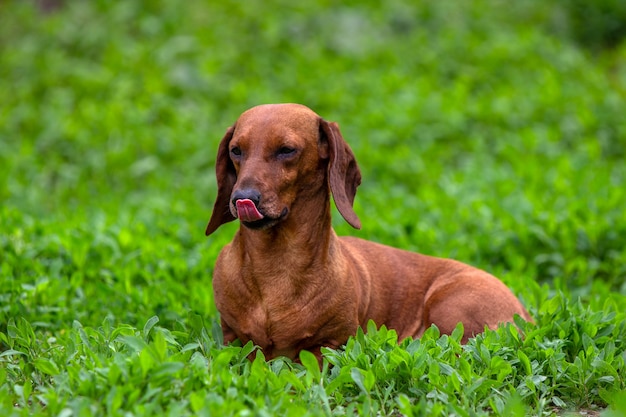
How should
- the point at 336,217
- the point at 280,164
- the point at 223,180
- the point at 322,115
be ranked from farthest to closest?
1. the point at 322,115
2. the point at 336,217
3. the point at 223,180
4. the point at 280,164

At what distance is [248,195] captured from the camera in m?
4.45

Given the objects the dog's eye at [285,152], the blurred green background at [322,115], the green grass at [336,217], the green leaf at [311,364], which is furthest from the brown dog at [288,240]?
the blurred green background at [322,115]

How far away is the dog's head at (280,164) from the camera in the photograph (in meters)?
4.53

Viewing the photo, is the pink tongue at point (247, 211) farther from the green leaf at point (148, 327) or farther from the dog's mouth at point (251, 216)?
the green leaf at point (148, 327)

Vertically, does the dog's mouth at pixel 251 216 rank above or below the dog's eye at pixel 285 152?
below

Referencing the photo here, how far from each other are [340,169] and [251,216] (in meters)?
0.68

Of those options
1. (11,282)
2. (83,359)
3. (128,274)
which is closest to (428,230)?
(128,274)

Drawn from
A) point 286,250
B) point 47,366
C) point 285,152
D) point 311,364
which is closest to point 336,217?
point 286,250

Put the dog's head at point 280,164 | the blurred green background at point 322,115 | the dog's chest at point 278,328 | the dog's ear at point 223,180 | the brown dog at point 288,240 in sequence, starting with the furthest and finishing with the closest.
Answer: the blurred green background at point 322,115, the dog's ear at point 223,180, the dog's chest at point 278,328, the brown dog at point 288,240, the dog's head at point 280,164

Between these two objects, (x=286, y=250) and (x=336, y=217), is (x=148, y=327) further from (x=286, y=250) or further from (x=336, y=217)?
(x=336, y=217)

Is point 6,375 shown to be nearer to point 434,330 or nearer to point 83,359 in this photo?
point 83,359

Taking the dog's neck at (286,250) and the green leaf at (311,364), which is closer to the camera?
the green leaf at (311,364)

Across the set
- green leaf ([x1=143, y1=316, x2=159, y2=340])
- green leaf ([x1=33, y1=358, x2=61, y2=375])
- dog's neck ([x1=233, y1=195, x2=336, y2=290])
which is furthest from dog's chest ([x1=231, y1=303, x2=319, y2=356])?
green leaf ([x1=33, y1=358, x2=61, y2=375])

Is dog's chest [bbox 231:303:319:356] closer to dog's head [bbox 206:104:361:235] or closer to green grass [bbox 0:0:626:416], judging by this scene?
green grass [bbox 0:0:626:416]
